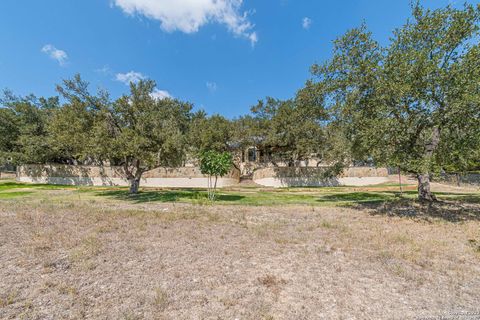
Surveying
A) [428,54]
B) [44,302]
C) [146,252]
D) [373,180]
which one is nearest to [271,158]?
[373,180]

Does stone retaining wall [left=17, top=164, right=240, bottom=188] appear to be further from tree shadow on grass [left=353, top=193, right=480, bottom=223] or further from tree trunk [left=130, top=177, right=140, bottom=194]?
tree shadow on grass [left=353, top=193, right=480, bottom=223]

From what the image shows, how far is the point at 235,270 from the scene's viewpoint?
4.62m

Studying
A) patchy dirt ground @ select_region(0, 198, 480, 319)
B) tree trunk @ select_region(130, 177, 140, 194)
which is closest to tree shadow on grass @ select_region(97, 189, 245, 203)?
tree trunk @ select_region(130, 177, 140, 194)

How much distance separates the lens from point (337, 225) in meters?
8.39

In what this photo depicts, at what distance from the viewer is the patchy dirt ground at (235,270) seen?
3.30 meters

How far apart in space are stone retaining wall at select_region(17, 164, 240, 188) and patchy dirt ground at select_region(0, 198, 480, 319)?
20.2 meters

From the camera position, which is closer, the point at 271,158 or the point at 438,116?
the point at 438,116

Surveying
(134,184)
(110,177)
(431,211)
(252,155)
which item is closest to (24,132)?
(110,177)

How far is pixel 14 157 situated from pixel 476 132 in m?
39.3

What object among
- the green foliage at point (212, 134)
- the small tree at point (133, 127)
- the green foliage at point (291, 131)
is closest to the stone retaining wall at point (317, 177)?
the green foliage at point (291, 131)

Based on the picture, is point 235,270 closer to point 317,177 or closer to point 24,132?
point 317,177

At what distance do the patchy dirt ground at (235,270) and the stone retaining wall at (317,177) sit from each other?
788 inches

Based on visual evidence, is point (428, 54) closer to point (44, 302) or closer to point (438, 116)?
point (438, 116)

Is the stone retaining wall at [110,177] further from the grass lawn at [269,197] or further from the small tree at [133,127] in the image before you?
the small tree at [133,127]
